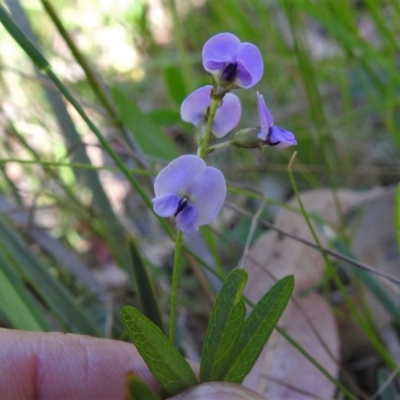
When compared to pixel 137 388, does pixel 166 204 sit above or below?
above

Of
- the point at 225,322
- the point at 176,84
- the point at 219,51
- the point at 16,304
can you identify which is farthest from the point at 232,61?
the point at 176,84

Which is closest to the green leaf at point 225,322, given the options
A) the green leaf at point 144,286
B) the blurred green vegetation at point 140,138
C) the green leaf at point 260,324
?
the green leaf at point 260,324

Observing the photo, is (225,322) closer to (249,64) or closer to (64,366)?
(249,64)

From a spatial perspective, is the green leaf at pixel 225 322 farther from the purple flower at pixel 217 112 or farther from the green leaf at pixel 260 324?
the purple flower at pixel 217 112

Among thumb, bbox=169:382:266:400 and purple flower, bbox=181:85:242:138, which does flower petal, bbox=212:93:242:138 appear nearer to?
purple flower, bbox=181:85:242:138

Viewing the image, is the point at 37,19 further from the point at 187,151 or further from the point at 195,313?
the point at 195,313

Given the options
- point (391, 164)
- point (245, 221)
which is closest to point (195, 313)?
point (245, 221)

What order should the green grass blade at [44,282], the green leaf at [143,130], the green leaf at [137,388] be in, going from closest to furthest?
1. the green leaf at [137,388]
2. the green grass blade at [44,282]
3. the green leaf at [143,130]
